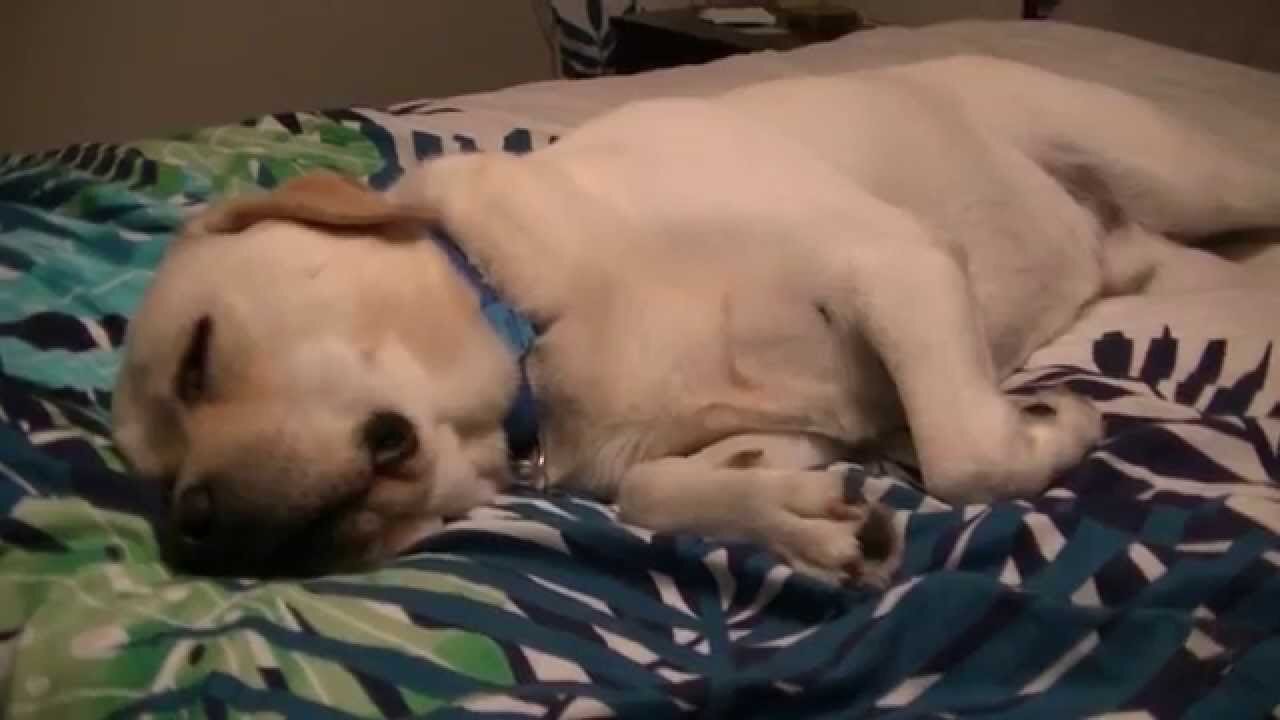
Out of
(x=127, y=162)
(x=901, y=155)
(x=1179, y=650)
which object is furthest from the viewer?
(x=127, y=162)

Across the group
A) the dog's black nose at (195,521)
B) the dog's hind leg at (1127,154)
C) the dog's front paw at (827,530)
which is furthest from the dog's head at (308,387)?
the dog's hind leg at (1127,154)

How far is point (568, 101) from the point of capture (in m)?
2.68

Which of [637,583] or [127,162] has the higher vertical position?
[127,162]

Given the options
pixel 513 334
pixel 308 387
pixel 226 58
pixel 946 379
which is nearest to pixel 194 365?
pixel 308 387

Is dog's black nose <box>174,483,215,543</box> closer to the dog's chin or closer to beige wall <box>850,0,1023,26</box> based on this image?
the dog's chin

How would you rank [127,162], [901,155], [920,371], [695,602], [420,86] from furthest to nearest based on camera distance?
[420,86], [127,162], [901,155], [920,371], [695,602]

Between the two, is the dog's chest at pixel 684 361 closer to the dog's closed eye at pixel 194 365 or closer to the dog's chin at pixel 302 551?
the dog's chin at pixel 302 551

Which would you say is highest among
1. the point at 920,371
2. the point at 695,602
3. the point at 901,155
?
the point at 901,155

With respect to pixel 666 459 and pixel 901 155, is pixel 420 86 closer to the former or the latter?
pixel 901 155

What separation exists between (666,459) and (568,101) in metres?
1.36

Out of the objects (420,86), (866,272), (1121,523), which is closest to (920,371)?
(866,272)

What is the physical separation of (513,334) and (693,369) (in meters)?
0.18

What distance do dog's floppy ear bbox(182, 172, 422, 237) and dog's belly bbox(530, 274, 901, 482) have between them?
0.21 meters

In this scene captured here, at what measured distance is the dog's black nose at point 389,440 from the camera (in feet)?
4.40
